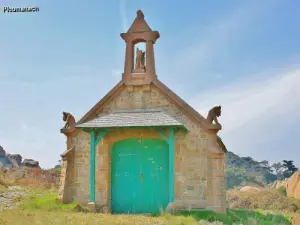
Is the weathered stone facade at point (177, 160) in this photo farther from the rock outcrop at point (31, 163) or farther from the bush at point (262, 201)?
the rock outcrop at point (31, 163)

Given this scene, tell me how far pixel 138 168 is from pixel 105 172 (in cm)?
132

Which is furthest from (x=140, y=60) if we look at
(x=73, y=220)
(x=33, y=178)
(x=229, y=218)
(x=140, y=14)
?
(x=33, y=178)

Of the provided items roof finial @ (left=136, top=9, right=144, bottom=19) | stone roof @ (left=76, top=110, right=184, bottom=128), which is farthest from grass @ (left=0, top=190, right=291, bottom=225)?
roof finial @ (left=136, top=9, right=144, bottom=19)

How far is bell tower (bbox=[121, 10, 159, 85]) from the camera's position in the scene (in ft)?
60.1

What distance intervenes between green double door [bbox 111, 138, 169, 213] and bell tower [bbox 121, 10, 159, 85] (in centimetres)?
253

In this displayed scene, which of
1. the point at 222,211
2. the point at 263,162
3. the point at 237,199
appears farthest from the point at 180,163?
the point at 263,162

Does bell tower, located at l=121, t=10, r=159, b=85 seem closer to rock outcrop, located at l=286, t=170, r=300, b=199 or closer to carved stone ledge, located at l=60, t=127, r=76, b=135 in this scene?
carved stone ledge, located at l=60, t=127, r=76, b=135

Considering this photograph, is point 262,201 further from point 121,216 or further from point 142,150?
point 121,216

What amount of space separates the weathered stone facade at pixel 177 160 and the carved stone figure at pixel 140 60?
0.93m

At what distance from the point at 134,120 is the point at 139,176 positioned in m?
2.21

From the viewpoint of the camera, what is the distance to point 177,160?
1720cm

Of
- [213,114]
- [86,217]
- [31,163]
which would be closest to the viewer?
[86,217]

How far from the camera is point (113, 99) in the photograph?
18594mm

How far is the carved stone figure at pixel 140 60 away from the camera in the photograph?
61.1ft
